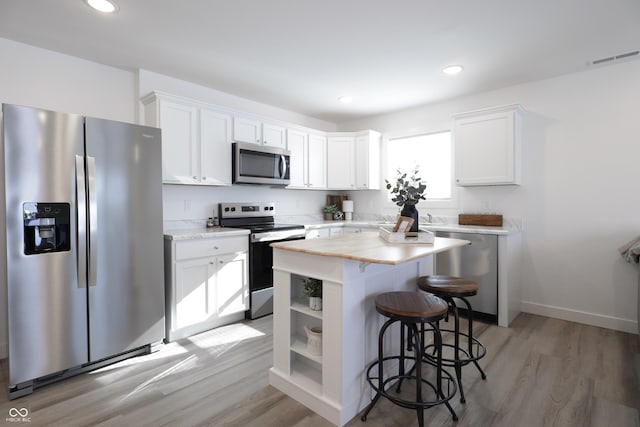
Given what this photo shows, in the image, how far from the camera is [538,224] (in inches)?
140

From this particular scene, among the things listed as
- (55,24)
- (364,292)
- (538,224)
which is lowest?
(364,292)

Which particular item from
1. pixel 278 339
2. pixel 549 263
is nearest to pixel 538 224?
pixel 549 263

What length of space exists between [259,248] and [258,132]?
4.60 feet

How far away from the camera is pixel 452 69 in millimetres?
3244

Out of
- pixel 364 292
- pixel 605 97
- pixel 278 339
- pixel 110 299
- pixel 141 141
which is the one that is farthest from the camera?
pixel 605 97

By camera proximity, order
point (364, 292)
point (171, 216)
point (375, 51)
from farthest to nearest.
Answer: point (171, 216)
point (375, 51)
point (364, 292)

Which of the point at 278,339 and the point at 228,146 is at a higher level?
the point at 228,146

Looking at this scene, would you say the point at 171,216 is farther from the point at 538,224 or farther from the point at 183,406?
the point at 538,224

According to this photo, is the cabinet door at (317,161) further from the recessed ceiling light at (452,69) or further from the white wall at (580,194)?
the white wall at (580,194)

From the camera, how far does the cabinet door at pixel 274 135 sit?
13.0 ft

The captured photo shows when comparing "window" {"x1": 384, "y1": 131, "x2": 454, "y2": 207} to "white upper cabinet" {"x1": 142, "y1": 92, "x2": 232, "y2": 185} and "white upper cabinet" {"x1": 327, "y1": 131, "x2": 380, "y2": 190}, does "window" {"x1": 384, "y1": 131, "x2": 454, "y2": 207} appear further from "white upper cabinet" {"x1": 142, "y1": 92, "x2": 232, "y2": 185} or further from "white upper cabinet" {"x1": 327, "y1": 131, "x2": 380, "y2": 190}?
"white upper cabinet" {"x1": 142, "y1": 92, "x2": 232, "y2": 185}

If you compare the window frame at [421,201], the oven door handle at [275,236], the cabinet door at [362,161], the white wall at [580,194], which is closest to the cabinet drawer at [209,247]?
the oven door handle at [275,236]

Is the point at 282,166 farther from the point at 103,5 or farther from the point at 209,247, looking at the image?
the point at 103,5

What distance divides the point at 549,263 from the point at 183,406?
3.70m
